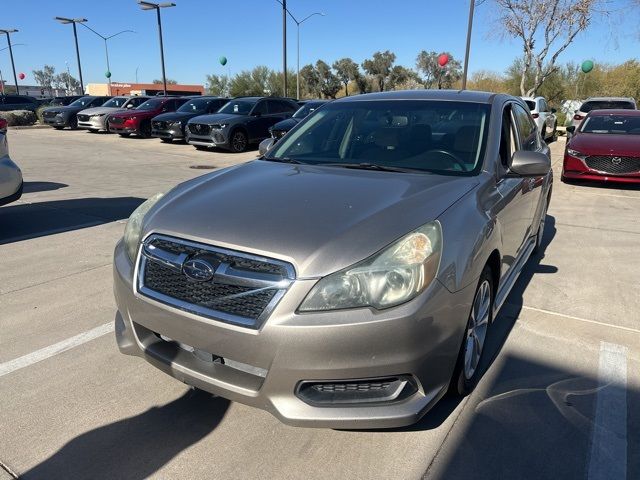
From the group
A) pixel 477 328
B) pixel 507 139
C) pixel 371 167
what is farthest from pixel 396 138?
pixel 477 328

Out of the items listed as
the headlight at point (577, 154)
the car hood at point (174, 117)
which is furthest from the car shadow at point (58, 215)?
the car hood at point (174, 117)

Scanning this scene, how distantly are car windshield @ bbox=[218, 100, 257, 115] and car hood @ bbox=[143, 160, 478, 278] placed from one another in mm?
13264

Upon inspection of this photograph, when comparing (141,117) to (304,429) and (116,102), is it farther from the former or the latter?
(304,429)

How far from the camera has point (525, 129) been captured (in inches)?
178

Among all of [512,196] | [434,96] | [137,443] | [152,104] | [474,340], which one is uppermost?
[434,96]

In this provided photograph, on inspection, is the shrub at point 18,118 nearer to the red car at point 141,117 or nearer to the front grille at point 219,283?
the red car at point 141,117

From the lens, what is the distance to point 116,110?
20.8 metres

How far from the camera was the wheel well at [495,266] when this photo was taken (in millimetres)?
2878

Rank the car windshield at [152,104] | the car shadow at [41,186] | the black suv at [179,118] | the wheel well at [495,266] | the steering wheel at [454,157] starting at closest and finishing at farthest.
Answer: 1. the wheel well at [495,266]
2. the steering wheel at [454,157]
3. the car shadow at [41,186]
4. the black suv at [179,118]
5. the car windshield at [152,104]

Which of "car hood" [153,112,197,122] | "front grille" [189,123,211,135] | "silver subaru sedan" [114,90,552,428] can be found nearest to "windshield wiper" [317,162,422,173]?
"silver subaru sedan" [114,90,552,428]

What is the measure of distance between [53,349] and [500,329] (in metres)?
3.16

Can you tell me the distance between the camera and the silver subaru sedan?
6.74ft

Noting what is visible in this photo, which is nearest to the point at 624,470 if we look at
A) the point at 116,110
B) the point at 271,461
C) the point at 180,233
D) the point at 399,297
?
the point at 399,297

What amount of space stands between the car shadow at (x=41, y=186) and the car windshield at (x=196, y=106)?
30.6 feet
